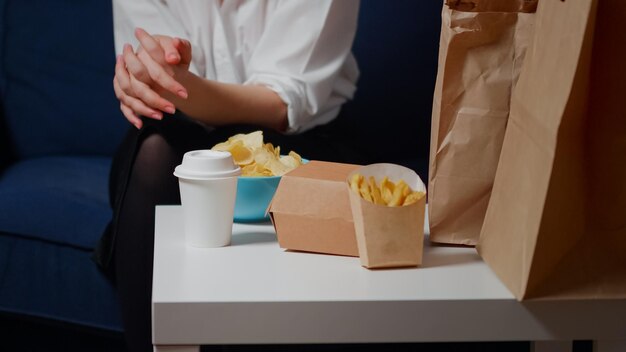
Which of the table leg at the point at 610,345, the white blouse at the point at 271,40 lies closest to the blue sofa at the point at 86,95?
the white blouse at the point at 271,40

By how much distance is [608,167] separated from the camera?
818 millimetres

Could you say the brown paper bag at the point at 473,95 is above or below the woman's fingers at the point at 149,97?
above

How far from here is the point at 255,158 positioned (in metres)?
1.15

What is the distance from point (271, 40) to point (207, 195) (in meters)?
0.69

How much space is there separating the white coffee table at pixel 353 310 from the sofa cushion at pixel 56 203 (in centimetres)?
74

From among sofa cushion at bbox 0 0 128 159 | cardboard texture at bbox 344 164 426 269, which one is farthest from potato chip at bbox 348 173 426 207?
sofa cushion at bbox 0 0 128 159

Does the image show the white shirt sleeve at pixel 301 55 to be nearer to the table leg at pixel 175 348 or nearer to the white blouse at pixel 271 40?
the white blouse at pixel 271 40

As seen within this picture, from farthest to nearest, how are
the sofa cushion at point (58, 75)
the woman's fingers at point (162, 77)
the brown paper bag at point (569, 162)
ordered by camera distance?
1. the sofa cushion at point (58, 75)
2. the woman's fingers at point (162, 77)
3. the brown paper bag at point (569, 162)

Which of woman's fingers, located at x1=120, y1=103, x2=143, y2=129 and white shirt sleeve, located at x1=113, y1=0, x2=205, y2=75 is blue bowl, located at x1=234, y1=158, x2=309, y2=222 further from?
white shirt sleeve, located at x1=113, y1=0, x2=205, y2=75

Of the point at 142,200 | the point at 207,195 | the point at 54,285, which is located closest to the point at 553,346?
the point at 207,195

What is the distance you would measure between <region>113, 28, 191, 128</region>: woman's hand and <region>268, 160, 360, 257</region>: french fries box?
0.34 metres

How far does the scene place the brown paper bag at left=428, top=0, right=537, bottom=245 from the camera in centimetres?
92

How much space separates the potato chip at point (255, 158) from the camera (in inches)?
44.7

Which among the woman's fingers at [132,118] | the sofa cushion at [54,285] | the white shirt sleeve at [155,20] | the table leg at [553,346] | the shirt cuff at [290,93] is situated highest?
the white shirt sleeve at [155,20]
